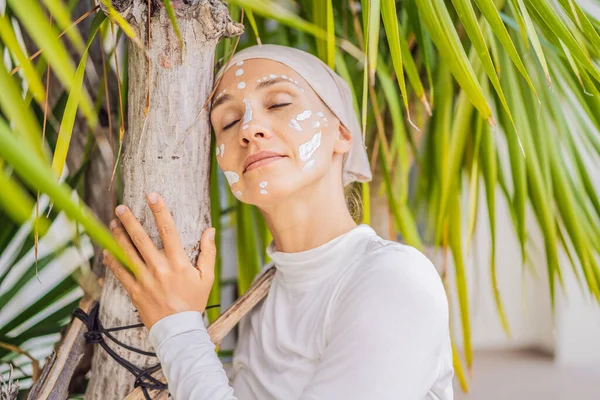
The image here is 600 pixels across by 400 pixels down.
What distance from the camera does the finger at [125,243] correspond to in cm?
71

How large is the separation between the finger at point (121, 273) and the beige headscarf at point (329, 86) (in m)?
0.26

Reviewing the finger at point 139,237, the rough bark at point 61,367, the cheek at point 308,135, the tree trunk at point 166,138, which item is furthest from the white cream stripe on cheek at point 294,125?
the rough bark at point 61,367

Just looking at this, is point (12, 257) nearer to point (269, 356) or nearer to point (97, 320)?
point (97, 320)

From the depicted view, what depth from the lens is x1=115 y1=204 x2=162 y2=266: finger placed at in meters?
0.71

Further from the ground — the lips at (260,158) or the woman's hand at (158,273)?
the lips at (260,158)

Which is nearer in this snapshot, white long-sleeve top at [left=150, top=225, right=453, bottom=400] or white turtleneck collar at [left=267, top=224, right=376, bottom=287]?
white long-sleeve top at [left=150, top=225, right=453, bottom=400]

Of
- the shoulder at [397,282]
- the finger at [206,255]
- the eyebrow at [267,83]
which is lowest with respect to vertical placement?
the shoulder at [397,282]

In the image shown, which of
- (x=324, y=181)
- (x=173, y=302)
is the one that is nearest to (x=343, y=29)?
(x=324, y=181)

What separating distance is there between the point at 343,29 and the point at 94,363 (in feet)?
2.06

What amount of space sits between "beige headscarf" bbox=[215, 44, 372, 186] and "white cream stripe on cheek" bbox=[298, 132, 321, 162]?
64 mm

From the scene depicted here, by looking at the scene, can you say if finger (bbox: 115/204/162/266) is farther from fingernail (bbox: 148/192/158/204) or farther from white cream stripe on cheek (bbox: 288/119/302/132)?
white cream stripe on cheek (bbox: 288/119/302/132)

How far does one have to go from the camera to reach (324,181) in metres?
0.82

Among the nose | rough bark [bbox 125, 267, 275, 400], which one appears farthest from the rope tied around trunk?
the nose

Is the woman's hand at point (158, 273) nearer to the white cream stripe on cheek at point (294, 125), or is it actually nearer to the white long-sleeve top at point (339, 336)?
the white long-sleeve top at point (339, 336)
